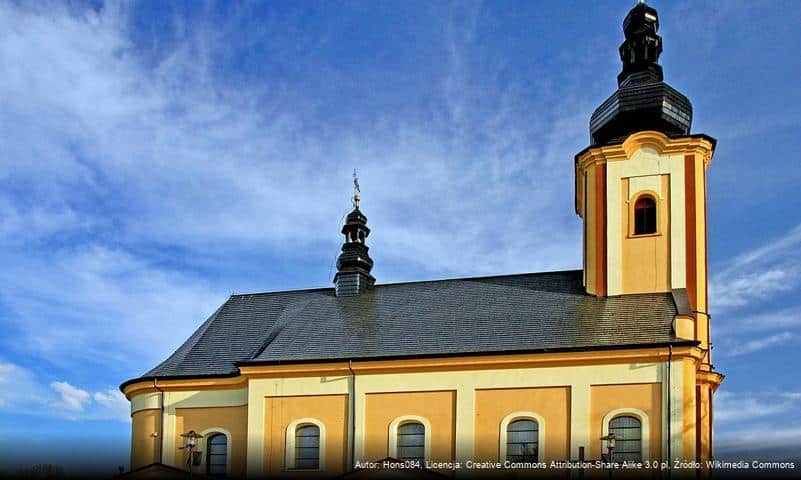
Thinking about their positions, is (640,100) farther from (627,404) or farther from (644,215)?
(627,404)

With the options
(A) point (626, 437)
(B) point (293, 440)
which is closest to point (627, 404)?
(A) point (626, 437)

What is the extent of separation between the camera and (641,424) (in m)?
24.7

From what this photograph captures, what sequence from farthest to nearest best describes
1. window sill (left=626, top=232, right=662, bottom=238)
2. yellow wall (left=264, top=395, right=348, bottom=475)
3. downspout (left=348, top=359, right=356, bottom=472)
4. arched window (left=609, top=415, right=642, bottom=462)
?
window sill (left=626, top=232, right=662, bottom=238)
yellow wall (left=264, top=395, right=348, bottom=475)
downspout (left=348, top=359, right=356, bottom=472)
arched window (left=609, top=415, right=642, bottom=462)

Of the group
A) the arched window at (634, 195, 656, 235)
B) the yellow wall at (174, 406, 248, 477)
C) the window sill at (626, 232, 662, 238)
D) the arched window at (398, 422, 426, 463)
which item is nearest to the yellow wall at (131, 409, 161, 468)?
the yellow wall at (174, 406, 248, 477)

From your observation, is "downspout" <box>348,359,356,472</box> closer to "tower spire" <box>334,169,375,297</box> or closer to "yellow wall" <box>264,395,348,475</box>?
"yellow wall" <box>264,395,348,475</box>

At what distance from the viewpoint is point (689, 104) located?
3095 centimetres

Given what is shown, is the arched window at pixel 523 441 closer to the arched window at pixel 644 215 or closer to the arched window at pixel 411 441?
the arched window at pixel 411 441

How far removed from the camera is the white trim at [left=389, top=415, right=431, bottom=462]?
86.5 feet

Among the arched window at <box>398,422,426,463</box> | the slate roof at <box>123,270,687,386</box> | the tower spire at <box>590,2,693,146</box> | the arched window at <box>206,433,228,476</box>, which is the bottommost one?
the arched window at <box>206,433,228,476</box>

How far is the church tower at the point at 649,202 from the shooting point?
28.4 m

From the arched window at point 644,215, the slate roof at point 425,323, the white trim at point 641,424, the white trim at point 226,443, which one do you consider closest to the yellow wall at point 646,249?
the arched window at point 644,215

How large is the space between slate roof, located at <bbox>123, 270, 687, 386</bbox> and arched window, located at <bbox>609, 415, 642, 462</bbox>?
2.04 m

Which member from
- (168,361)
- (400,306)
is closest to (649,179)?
(400,306)

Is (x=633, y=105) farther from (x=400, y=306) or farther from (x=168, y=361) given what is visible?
(x=168, y=361)
